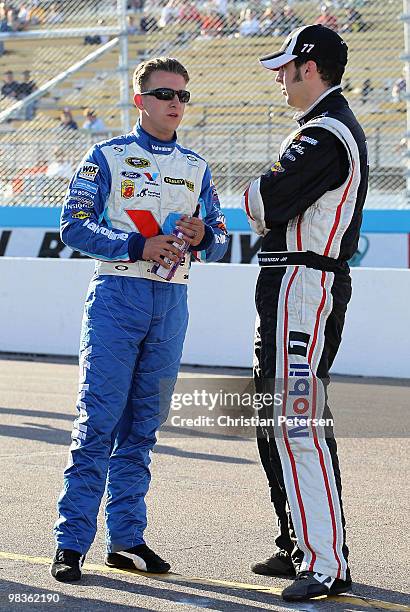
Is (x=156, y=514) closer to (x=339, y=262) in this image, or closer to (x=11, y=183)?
(x=339, y=262)

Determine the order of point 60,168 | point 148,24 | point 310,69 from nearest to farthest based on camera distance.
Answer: point 310,69
point 60,168
point 148,24

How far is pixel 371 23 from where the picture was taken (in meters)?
14.4

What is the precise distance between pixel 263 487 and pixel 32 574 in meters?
2.13

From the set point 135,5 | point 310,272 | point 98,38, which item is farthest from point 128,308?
point 98,38

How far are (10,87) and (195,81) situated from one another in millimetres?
2880

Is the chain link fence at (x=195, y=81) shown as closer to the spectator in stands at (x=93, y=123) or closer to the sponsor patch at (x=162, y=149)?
the spectator in stands at (x=93, y=123)

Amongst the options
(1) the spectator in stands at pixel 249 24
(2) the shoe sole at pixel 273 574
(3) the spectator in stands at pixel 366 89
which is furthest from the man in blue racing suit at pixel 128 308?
(1) the spectator in stands at pixel 249 24

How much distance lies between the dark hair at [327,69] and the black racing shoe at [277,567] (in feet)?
6.28

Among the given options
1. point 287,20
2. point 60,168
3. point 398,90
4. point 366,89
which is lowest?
point 60,168

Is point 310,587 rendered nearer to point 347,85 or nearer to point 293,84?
point 293,84

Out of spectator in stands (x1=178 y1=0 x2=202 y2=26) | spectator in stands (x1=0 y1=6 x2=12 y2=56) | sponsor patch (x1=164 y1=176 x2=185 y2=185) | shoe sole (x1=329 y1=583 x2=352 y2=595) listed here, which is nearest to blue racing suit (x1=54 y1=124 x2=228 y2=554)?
sponsor patch (x1=164 y1=176 x2=185 y2=185)

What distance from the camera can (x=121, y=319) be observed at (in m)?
4.44

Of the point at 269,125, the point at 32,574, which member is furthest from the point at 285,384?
the point at 269,125

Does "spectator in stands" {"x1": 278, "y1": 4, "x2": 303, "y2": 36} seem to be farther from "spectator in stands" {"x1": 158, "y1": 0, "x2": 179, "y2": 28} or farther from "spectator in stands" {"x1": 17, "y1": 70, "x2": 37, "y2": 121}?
"spectator in stands" {"x1": 17, "y1": 70, "x2": 37, "y2": 121}
